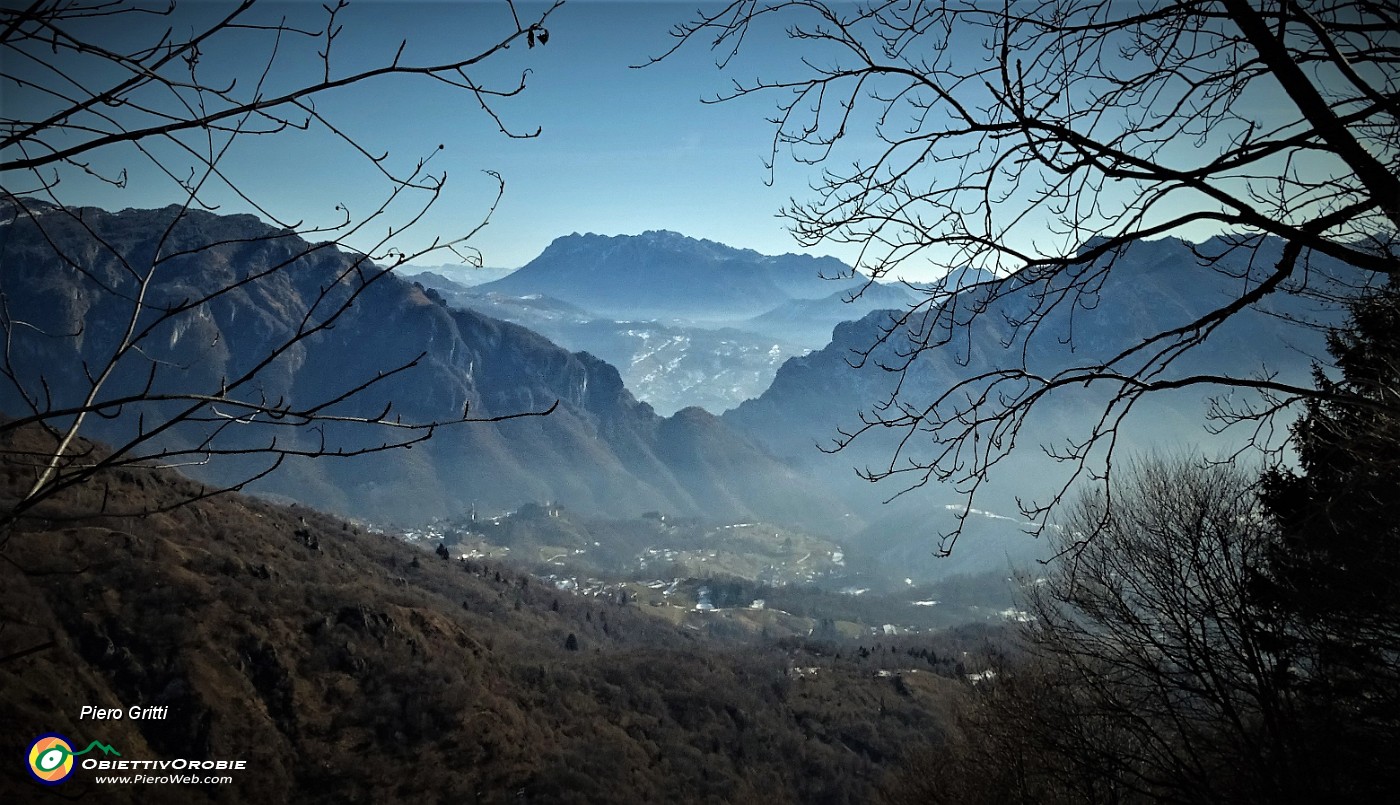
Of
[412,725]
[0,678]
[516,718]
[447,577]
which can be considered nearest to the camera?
[0,678]

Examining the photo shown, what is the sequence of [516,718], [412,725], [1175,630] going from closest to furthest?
[1175,630]
[412,725]
[516,718]

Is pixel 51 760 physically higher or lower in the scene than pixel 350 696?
higher

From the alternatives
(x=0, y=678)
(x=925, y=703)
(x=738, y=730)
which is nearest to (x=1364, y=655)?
(x=0, y=678)

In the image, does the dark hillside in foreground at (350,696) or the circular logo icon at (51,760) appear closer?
the circular logo icon at (51,760)

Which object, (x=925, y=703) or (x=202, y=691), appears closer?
(x=202, y=691)

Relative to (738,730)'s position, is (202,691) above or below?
above

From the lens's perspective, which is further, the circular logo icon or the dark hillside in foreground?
the dark hillside in foreground

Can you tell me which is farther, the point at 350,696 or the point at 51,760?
the point at 350,696

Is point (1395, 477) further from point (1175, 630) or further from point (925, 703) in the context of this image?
point (925, 703)
